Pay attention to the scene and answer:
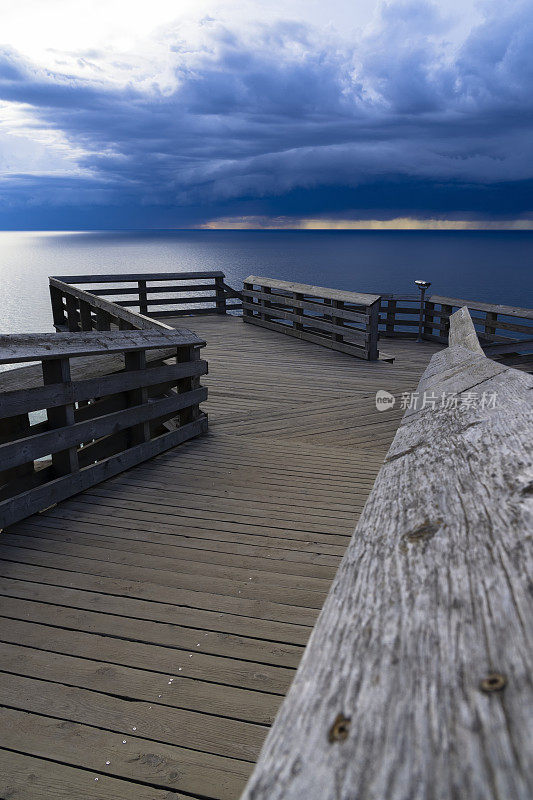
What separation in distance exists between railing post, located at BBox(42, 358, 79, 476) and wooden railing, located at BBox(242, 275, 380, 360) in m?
6.85

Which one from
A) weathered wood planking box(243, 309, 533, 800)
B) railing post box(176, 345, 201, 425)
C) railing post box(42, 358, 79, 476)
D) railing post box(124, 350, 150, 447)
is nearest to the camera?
weathered wood planking box(243, 309, 533, 800)

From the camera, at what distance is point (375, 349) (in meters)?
10.3

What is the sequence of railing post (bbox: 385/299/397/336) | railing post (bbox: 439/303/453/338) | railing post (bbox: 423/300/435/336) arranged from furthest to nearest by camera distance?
railing post (bbox: 385/299/397/336)
railing post (bbox: 423/300/435/336)
railing post (bbox: 439/303/453/338)

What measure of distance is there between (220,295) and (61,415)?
11.3 meters

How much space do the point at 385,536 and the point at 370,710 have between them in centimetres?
37

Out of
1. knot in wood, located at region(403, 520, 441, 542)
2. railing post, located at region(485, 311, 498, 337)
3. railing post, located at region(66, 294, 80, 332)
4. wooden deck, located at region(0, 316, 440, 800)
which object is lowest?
wooden deck, located at region(0, 316, 440, 800)

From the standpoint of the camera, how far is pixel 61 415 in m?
4.18

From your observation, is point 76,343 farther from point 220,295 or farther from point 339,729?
point 220,295

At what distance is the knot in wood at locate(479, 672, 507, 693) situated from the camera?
1.94ft

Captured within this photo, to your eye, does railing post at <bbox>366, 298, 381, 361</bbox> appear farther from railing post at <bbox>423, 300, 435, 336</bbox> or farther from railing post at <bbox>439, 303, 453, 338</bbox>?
railing post at <bbox>423, 300, 435, 336</bbox>

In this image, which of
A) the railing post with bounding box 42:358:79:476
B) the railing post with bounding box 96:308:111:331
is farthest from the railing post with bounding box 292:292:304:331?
the railing post with bounding box 42:358:79:476

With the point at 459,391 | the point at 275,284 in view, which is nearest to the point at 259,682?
the point at 459,391

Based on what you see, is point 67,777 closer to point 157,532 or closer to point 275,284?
point 157,532

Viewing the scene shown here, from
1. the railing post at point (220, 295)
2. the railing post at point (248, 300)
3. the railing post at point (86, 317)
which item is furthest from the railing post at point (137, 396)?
the railing post at point (220, 295)
